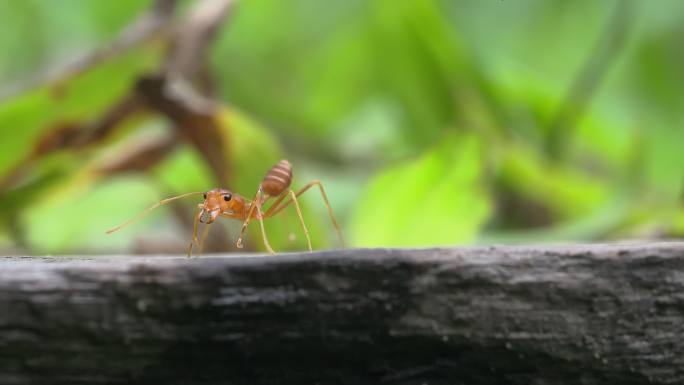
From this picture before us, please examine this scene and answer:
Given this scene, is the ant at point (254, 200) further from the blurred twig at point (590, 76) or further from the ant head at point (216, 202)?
the blurred twig at point (590, 76)

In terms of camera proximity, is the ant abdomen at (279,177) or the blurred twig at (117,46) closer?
the ant abdomen at (279,177)

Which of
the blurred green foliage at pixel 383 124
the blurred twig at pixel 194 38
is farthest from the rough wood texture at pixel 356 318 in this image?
the blurred twig at pixel 194 38

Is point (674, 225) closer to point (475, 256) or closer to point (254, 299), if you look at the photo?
point (475, 256)

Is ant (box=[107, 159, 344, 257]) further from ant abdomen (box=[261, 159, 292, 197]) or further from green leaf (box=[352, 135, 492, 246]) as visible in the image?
green leaf (box=[352, 135, 492, 246])

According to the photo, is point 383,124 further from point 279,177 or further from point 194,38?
point 279,177

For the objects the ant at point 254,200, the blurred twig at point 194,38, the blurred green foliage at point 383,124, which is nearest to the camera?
the ant at point 254,200

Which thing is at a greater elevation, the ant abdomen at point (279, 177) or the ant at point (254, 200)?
the ant abdomen at point (279, 177)

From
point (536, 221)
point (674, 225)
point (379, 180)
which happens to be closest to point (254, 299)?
point (379, 180)
